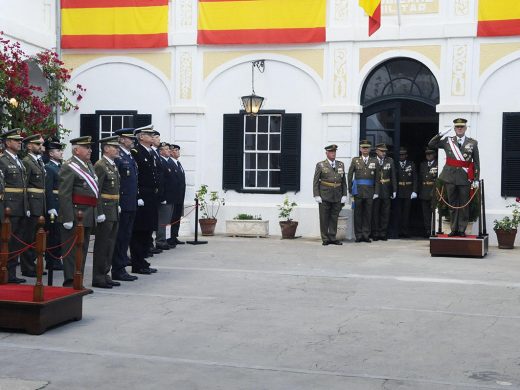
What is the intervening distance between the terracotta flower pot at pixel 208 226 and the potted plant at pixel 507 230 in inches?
232

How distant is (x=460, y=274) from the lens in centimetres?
1227

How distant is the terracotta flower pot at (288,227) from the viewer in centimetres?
1759

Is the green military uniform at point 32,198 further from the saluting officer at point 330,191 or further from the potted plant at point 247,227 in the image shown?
the potted plant at point 247,227

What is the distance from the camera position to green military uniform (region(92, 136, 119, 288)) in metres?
10.5

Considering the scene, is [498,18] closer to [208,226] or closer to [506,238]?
[506,238]

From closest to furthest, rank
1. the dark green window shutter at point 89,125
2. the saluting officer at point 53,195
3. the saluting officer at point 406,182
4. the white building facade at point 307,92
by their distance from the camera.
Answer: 1. the saluting officer at point 53,195
2. the white building facade at point 307,92
3. the saluting officer at point 406,182
4. the dark green window shutter at point 89,125

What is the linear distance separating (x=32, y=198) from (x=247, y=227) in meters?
7.27

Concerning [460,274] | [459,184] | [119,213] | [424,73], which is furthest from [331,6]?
[119,213]

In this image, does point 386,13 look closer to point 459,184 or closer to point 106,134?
point 459,184

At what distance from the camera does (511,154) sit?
16.6 m

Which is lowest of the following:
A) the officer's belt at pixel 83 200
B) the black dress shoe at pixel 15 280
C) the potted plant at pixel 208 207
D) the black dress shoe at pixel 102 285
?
the black dress shoe at pixel 102 285

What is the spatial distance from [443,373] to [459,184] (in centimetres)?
849

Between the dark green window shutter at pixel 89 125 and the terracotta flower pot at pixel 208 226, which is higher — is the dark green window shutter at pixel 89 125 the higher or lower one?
the higher one

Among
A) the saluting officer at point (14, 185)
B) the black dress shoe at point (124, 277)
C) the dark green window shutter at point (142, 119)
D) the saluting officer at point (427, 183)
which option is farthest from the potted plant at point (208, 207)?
the saluting officer at point (14, 185)
